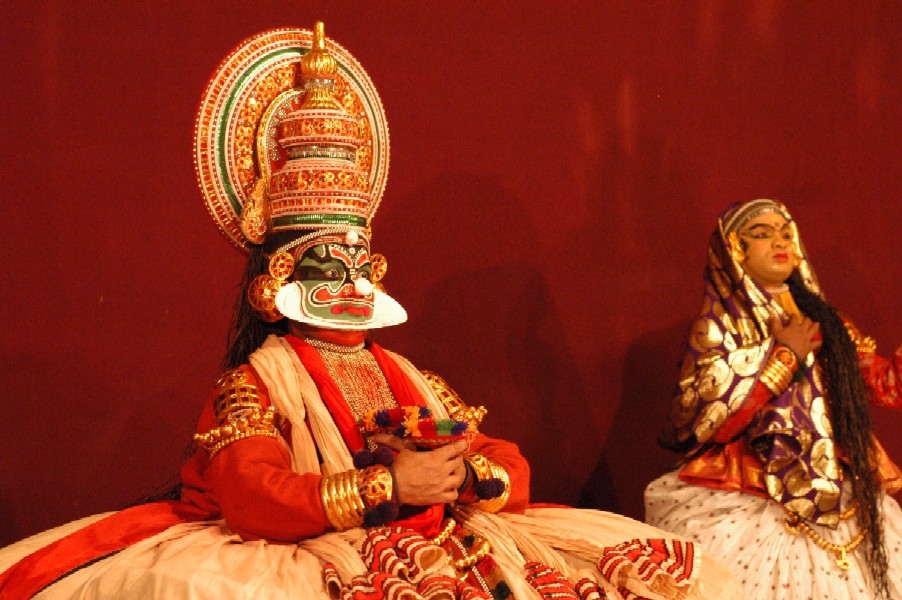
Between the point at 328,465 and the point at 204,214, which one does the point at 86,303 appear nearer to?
the point at 204,214

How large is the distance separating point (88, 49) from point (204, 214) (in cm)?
58

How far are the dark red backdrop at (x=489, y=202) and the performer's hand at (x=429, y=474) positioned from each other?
4.42 feet

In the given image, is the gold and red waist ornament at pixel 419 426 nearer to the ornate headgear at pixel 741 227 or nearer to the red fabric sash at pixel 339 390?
the red fabric sash at pixel 339 390

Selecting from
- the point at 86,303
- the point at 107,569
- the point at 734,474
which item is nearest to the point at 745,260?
the point at 734,474

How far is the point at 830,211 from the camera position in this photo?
184 inches

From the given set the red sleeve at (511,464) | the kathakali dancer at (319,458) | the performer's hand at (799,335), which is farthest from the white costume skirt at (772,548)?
the red sleeve at (511,464)

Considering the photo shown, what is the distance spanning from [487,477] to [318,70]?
1.03 meters

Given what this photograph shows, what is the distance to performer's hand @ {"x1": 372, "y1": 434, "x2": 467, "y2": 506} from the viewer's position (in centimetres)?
244

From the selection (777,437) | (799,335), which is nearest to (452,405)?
(777,437)

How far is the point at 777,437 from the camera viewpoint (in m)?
3.63

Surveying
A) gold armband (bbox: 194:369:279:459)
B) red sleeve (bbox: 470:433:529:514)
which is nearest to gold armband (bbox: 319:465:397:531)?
gold armband (bbox: 194:369:279:459)

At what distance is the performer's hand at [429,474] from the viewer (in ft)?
8.00

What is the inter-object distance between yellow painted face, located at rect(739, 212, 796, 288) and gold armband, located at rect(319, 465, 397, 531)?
5.91 ft

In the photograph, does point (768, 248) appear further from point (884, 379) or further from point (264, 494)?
point (264, 494)
